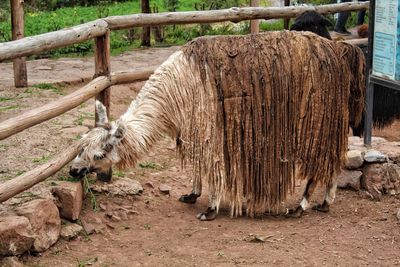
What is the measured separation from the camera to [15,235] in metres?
5.02

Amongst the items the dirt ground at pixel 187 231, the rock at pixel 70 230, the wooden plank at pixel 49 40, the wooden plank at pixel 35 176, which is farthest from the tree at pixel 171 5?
the rock at pixel 70 230

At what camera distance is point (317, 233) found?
5953 millimetres

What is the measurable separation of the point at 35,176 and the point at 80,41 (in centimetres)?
136

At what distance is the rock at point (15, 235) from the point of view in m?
4.96

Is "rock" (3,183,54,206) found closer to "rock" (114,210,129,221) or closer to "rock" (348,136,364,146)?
"rock" (114,210,129,221)

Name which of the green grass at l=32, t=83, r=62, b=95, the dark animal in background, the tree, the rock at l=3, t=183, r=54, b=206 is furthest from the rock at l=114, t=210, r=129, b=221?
the tree

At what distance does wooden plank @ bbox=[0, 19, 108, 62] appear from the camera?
505cm

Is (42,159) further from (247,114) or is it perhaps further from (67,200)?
(247,114)

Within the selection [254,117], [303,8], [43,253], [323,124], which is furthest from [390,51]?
[43,253]

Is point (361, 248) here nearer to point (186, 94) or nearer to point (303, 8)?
point (186, 94)

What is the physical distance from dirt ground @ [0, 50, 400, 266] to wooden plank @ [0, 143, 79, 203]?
9.3 inches

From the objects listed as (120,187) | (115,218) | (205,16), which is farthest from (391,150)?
(115,218)

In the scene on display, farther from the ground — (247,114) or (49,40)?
(49,40)

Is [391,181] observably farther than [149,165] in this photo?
No
